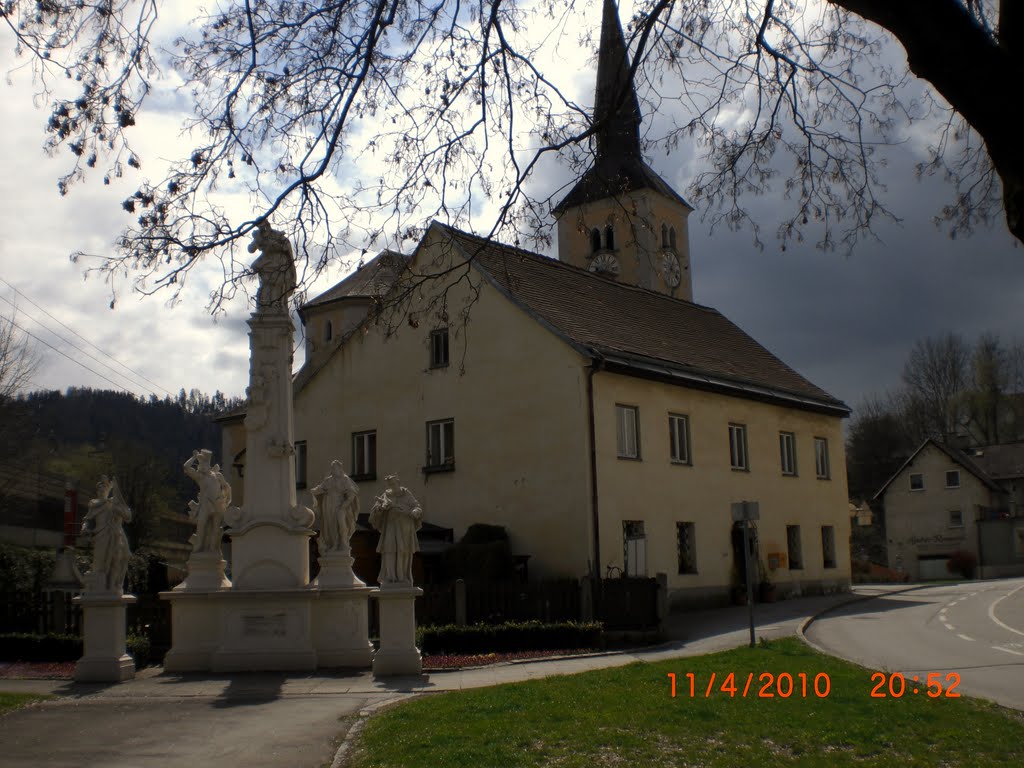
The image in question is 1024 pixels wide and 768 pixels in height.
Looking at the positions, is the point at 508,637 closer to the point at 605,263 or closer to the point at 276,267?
the point at 276,267

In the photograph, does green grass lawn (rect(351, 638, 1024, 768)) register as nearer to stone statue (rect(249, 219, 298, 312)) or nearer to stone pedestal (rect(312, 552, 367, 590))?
stone statue (rect(249, 219, 298, 312))

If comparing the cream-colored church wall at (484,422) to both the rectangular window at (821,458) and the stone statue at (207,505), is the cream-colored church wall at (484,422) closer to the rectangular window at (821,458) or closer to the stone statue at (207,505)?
the stone statue at (207,505)

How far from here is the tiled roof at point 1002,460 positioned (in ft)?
203

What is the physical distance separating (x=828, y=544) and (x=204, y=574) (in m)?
22.9

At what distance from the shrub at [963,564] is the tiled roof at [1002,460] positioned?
8.23 metres

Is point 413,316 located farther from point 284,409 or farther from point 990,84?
point 284,409

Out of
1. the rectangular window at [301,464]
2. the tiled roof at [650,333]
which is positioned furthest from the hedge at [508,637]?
the rectangular window at [301,464]

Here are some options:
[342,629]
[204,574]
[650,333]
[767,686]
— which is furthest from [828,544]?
[767,686]

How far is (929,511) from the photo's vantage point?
60.9 metres

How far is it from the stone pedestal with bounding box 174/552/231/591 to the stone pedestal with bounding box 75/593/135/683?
118 cm

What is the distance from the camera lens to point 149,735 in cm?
1052

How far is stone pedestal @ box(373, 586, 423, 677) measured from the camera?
1500 cm

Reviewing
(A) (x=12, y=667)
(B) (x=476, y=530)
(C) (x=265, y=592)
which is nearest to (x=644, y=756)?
(C) (x=265, y=592)

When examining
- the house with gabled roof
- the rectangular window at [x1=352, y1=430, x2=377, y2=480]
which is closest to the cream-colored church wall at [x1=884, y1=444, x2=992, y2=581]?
the house with gabled roof
